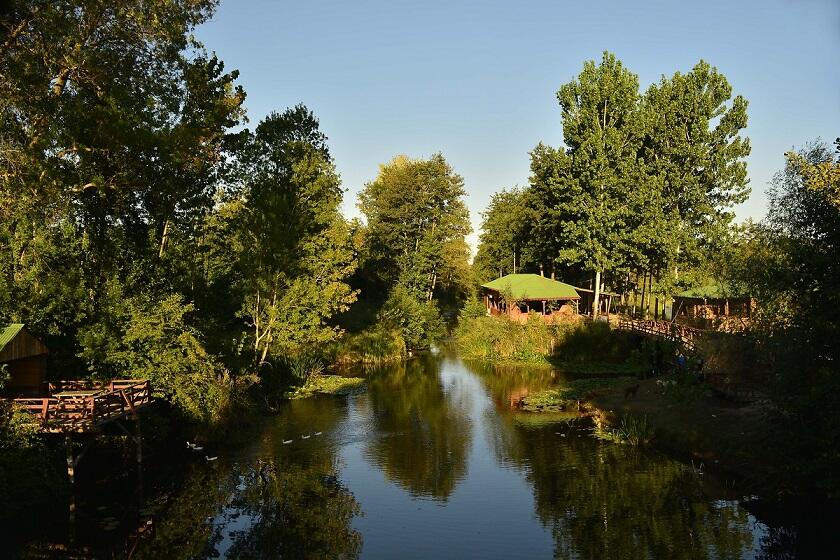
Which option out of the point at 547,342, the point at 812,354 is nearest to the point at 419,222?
the point at 547,342

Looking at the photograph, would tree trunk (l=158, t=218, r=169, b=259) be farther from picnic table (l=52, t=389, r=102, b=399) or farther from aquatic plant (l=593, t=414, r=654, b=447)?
aquatic plant (l=593, t=414, r=654, b=447)

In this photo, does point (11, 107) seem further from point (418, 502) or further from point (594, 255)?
point (594, 255)

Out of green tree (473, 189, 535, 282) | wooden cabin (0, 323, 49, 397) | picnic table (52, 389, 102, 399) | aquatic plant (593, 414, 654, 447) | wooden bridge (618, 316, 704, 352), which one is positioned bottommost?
aquatic plant (593, 414, 654, 447)

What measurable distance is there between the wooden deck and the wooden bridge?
3085 cm

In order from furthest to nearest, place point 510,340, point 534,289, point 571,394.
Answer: point 534,289, point 510,340, point 571,394

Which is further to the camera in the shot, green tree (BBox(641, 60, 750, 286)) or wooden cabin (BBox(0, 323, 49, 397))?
green tree (BBox(641, 60, 750, 286))

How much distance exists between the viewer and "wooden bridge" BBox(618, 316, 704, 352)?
41531 mm

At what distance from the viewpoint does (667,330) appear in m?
47.4

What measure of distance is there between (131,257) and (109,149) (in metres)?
5.42

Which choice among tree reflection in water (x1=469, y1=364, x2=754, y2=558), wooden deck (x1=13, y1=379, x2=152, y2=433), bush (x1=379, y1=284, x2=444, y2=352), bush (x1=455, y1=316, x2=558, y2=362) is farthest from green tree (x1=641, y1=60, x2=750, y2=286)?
wooden deck (x1=13, y1=379, x2=152, y2=433)

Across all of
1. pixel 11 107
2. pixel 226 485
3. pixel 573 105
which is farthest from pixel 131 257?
pixel 573 105

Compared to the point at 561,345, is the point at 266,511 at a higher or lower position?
lower

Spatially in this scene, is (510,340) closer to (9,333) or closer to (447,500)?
(447,500)

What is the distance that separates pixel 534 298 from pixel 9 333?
1860 inches
